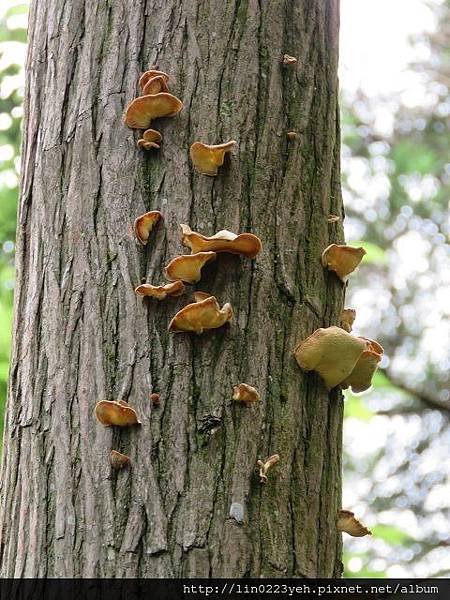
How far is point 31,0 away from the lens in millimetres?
2576

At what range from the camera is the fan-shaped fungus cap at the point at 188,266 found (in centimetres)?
184

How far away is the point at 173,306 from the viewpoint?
6.25 ft

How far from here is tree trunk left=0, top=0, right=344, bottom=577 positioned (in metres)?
1.75

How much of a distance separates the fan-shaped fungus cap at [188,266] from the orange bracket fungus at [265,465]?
1.63 feet

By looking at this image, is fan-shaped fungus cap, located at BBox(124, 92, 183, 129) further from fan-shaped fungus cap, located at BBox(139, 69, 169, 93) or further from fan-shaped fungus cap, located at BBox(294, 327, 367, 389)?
fan-shaped fungus cap, located at BBox(294, 327, 367, 389)

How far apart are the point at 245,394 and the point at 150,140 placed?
77 centimetres

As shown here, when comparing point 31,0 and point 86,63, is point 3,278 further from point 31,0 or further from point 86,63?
point 86,63

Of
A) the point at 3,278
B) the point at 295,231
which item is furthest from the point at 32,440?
the point at 3,278

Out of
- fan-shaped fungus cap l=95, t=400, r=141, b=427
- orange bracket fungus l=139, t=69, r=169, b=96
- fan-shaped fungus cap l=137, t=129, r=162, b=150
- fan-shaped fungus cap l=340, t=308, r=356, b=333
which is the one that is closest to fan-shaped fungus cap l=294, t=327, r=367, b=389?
fan-shaped fungus cap l=340, t=308, r=356, b=333

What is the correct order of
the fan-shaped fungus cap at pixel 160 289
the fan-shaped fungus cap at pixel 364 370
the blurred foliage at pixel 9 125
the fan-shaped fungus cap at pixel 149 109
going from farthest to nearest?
the blurred foliage at pixel 9 125 → the fan-shaped fungus cap at pixel 364 370 → the fan-shaped fungus cap at pixel 149 109 → the fan-shaped fungus cap at pixel 160 289

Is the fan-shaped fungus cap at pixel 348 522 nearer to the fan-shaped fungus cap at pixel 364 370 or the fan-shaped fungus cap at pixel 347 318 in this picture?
the fan-shaped fungus cap at pixel 364 370

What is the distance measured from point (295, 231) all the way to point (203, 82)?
0.51m

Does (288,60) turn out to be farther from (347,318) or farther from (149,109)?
(347,318)

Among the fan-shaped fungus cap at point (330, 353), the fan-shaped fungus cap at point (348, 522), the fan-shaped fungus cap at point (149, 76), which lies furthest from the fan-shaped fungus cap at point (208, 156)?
the fan-shaped fungus cap at point (348, 522)
